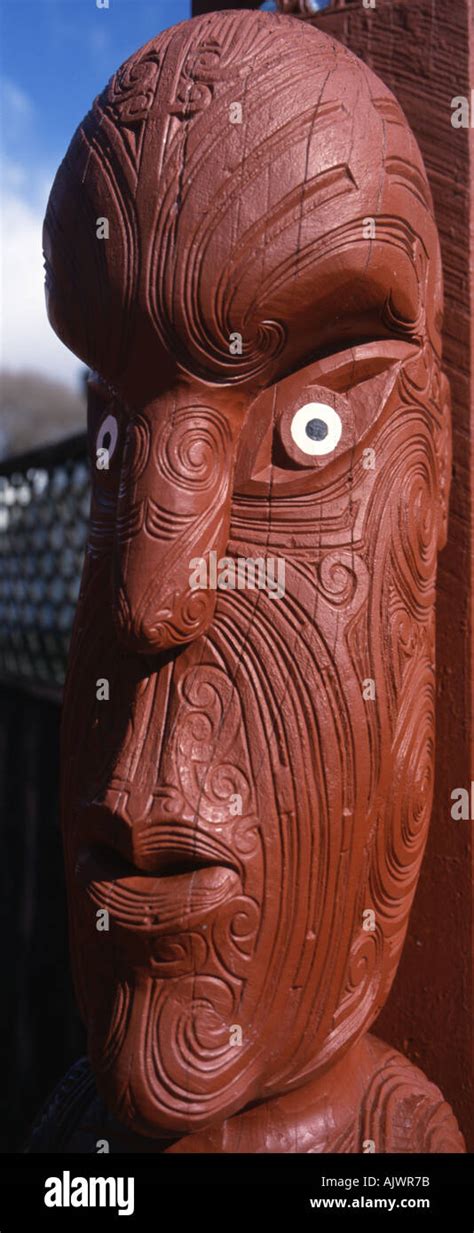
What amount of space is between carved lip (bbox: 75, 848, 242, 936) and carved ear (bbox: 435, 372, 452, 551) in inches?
25.6

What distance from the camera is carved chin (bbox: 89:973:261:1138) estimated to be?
1.29 meters

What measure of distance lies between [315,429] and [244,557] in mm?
194

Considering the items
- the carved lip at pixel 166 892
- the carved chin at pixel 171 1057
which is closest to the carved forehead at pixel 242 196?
the carved lip at pixel 166 892

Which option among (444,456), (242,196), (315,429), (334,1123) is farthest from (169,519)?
(334,1123)

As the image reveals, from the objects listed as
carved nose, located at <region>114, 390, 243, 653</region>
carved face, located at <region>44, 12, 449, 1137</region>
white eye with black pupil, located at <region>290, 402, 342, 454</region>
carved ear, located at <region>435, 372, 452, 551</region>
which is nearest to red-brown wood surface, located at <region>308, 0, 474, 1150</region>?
carved ear, located at <region>435, 372, 452, 551</region>

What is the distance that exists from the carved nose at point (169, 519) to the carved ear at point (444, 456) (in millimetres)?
378

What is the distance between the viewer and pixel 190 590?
1.32 metres

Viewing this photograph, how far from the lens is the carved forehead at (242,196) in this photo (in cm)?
132

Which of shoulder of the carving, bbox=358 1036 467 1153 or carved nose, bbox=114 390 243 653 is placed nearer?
carved nose, bbox=114 390 243 653

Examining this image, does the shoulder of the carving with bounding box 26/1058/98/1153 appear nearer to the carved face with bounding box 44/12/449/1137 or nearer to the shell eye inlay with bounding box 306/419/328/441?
the carved face with bounding box 44/12/449/1137

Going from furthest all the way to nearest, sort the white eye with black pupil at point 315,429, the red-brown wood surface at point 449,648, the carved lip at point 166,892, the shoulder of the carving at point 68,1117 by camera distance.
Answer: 1. the red-brown wood surface at point 449,648
2. the shoulder of the carving at point 68,1117
3. the white eye with black pupil at point 315,429
4. the carved lip at point 166,892

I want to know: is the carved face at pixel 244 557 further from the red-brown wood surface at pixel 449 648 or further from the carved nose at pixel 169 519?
the red-brown wood surface at pixel 449 648

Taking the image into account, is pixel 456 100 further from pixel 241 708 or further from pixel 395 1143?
pixel 395 1143

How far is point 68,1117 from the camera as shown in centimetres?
161
